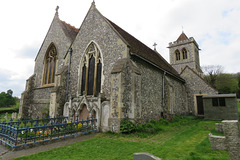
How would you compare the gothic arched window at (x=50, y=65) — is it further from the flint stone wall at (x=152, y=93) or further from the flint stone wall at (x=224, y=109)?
the flint stone wall at (x=224, y=109)

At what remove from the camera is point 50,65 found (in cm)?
1597

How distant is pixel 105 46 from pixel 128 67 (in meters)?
2.83

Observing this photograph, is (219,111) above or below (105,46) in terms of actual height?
below

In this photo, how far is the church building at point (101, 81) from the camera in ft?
29.4

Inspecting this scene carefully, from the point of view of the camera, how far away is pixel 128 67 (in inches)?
371

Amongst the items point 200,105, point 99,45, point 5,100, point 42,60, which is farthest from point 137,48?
point 5,100

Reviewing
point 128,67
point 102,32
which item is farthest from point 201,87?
point 102,32

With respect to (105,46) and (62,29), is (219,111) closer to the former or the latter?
(105,46)

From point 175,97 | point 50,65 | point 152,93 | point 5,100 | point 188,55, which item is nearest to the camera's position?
point 152,93

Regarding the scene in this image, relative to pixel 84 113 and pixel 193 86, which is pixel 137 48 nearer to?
pixel 84 113

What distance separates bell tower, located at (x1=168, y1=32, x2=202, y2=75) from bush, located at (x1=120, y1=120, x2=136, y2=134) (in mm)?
24448

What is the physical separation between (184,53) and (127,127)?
27.4 m

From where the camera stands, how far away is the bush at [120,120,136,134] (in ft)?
26.2

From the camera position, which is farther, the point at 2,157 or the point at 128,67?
the point at 128,67
